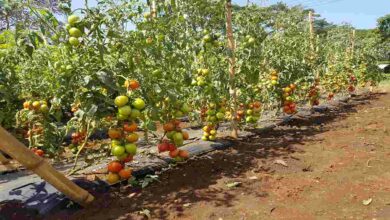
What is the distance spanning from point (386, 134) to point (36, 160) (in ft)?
17.5

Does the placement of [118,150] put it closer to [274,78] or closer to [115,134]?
Answer: [115,134]

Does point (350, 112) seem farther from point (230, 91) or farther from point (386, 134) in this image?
point (230, 91)

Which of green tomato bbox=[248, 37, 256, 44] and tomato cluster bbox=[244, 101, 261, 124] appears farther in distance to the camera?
tomato cluster bbox=[244, 101, 261, 124]

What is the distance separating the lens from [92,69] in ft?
11.3

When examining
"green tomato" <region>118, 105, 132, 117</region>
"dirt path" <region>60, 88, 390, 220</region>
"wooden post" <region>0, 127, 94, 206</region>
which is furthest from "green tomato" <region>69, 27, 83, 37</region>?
"dirt path" <region>60, 88, 390, 220</region>

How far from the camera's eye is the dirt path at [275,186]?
3.32m

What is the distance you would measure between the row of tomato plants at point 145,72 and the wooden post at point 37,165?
1.07 ft

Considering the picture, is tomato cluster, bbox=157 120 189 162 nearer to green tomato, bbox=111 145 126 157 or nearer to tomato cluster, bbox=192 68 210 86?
green tomato, bbox=111 145 126 157

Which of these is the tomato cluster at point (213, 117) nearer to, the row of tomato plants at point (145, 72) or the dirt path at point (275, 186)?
the row of tomato plants at point (145, 72)

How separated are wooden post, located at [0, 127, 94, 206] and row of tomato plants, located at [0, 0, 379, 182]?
325mm

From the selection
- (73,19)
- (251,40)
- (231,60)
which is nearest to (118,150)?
(73,19)

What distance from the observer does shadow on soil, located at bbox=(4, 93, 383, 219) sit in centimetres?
354

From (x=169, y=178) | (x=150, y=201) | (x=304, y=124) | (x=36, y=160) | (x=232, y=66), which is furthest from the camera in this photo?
(x=304, y=124)

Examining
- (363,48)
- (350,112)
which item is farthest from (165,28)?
(363,48)
